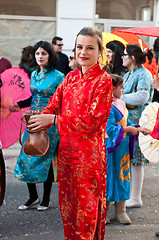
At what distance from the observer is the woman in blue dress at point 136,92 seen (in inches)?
192

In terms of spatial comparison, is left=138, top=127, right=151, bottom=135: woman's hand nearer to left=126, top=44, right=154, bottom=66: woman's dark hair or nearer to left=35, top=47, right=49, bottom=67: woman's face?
left=126, top=44, right=154, bottom=66: woman's dark hair

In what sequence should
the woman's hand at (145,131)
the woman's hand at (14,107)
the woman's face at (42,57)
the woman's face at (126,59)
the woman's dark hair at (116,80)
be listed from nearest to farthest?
the woman's hand at (145,131) → the woman's dark hair at (116,80) → the woman's hand at (14,107) → the woman's face at (42,57) → the woman's face at (126,59)

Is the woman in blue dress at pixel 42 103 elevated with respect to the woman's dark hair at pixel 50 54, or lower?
lower

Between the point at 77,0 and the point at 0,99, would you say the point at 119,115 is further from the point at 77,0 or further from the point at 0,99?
the point at 77,0

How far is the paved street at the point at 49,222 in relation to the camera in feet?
13.0

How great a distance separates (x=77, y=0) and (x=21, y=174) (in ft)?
19.1

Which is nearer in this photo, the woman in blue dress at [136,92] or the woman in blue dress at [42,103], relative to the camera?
the woman in blue dress at [42,103]

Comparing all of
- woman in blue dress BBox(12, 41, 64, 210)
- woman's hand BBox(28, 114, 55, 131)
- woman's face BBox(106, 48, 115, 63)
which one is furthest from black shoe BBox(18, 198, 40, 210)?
woman's hand BBox(28, 114, 55, 131)

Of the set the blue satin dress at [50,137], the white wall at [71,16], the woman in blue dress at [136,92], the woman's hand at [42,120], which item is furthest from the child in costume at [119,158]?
the white wall at [71,16]

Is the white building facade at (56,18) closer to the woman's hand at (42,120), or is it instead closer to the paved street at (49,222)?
the paved street at (49,222)

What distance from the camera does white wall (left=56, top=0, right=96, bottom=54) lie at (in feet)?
30.8

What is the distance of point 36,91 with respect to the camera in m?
4.64

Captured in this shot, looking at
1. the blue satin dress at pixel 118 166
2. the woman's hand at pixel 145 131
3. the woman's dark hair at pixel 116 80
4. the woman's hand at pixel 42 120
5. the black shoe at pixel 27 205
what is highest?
the woman's dark hair at pixel 116 80

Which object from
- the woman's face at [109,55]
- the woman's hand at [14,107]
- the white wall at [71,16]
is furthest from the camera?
the white wall at [71,16]
